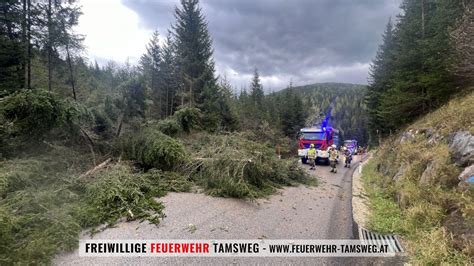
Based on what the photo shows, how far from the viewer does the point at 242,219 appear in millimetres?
6527

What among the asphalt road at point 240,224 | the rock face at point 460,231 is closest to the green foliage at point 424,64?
the asphalt road at point 240,224

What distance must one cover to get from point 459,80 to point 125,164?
1794 cm

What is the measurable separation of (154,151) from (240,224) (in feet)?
17.2

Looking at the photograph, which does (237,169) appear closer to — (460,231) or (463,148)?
(460,231)

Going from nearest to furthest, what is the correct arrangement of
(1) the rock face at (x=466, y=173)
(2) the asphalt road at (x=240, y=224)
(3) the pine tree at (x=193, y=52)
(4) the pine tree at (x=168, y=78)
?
(2) the asphalt road at (x=240, y=224) → (1) the rock face at (x=466, y=173) → (3) the pine tree at (x=193, y=52) → (4) the pine tree at (x=168, y=78)

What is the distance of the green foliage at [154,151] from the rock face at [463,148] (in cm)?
899

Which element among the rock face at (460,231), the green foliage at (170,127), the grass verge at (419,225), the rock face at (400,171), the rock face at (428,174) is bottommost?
the grass verge at (419,225)

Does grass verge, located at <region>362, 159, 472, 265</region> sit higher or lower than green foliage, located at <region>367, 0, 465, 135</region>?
lower

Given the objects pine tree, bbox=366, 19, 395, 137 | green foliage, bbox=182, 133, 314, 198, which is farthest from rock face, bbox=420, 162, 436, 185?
pine tree, bbox=366, 19, 395, 137

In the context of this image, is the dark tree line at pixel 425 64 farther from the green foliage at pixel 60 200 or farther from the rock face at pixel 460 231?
the green foliage at pixel 60 200

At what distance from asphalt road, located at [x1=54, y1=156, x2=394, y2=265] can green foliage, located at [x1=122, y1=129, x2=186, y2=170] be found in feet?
6.56

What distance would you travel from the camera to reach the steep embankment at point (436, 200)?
425 centimetres

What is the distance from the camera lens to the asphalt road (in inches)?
179

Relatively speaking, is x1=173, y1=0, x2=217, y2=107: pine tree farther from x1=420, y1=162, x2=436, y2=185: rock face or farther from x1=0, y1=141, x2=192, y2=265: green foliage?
x1=420, y1=162, x2=436, y2=185: rock face
